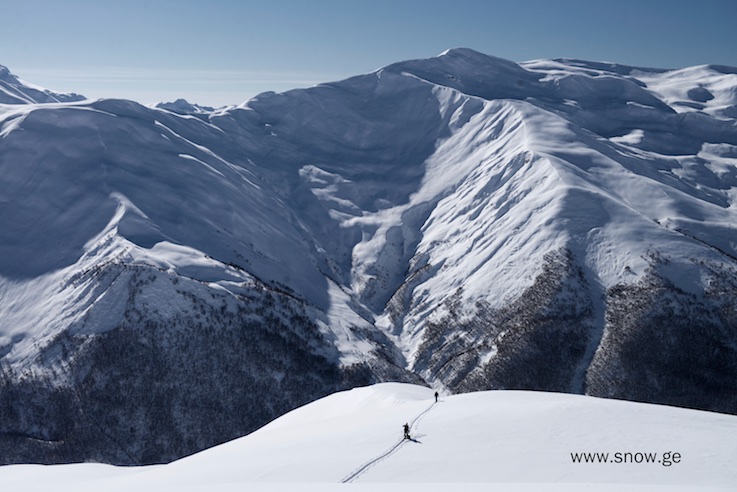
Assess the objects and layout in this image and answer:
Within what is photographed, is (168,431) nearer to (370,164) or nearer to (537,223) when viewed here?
(537,223)

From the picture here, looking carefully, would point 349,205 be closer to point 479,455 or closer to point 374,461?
point 374,461

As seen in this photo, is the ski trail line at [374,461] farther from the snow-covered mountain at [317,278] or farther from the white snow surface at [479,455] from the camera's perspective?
the snow-covered mountain at [317,278]

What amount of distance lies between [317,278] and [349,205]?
37.7 m

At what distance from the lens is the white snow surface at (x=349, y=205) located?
275 feet

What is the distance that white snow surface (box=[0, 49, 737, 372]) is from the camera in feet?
275

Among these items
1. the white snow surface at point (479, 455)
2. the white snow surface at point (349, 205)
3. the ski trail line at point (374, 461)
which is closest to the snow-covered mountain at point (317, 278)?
the white snow surface at point (349, 205)

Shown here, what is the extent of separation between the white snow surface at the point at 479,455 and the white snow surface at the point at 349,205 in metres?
44.1

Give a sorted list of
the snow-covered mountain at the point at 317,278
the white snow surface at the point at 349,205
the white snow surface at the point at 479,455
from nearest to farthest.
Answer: the white snow surface at the point at 479,455 < the snow-covered mountain at the point at 317,278 < the white snow surface at the point at 349,205

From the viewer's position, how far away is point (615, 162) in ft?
393

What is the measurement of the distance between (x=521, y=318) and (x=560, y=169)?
129 ft

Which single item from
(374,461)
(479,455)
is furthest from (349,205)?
(479,455)

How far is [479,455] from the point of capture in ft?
82.0

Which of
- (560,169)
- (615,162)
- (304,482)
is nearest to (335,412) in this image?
(304,482)

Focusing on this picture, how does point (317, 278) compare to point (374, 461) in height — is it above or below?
below
